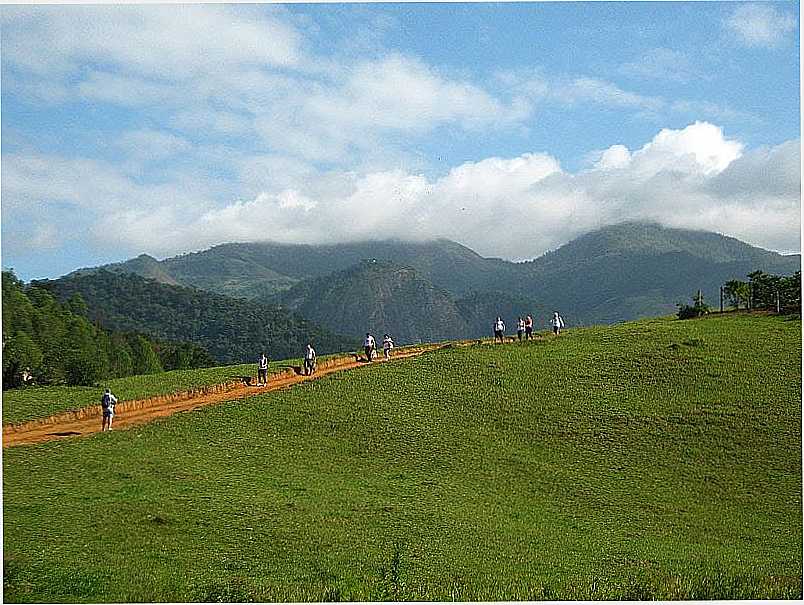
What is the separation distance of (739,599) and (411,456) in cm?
744

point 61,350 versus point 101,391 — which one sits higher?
point 61,350

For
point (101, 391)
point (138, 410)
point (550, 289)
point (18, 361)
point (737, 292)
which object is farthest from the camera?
point (550, 289)

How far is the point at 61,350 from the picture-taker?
24.6 metres

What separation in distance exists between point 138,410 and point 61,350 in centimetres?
653

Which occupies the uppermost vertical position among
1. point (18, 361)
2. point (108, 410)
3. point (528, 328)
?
point (18, 361)

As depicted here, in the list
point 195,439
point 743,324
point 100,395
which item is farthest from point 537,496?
point 743,324

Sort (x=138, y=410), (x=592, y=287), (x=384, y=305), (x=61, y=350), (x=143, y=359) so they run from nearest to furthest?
(x=138, y=410) < (x=61, y=350) < (x=143, y=359) < (x=384, y=305) < (x=592, y=287)

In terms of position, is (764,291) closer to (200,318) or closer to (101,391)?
(101,391)

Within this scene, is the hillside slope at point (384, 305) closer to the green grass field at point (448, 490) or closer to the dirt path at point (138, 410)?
the dirt path at point (138, 410)

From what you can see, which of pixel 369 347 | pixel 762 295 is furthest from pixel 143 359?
pixel 762 295

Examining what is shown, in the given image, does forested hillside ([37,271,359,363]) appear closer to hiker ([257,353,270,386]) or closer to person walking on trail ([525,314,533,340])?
person walking on trail ([525,314,533,340])

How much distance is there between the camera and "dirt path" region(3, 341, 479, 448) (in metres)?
17.4

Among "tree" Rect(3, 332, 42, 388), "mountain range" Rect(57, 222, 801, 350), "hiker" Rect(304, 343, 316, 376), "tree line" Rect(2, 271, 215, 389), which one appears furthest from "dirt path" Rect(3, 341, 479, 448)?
"mountain range" Rect(57, 222, 801, 350)

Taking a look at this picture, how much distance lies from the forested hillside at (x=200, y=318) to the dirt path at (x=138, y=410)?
157ft
